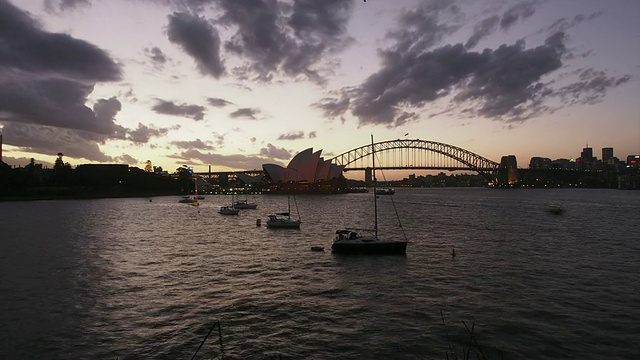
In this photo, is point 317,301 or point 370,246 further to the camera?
point 370,246

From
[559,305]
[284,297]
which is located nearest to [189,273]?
[284,297]

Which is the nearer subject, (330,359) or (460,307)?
(330,359)

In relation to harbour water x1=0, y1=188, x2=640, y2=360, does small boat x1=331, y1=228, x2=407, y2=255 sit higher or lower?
higher

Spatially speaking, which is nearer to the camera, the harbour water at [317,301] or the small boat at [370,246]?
the harbour water at [317,301]

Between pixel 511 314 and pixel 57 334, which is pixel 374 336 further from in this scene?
pixel 57 334

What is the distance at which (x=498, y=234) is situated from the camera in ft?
177

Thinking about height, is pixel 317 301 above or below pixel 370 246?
below

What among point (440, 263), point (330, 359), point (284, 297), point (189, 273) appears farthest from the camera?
point (440, 263)

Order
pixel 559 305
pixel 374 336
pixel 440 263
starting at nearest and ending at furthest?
pixel 374 336 < pixel 559 305 < pixel 440 263

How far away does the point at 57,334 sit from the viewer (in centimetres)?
1828

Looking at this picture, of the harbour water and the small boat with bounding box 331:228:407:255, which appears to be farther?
the small boat with bounding box 331:228:407:255

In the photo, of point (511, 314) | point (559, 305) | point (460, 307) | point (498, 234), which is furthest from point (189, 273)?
point (498, 234)

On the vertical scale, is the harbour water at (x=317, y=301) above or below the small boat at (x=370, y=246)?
below

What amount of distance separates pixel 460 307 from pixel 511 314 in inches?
97.0
